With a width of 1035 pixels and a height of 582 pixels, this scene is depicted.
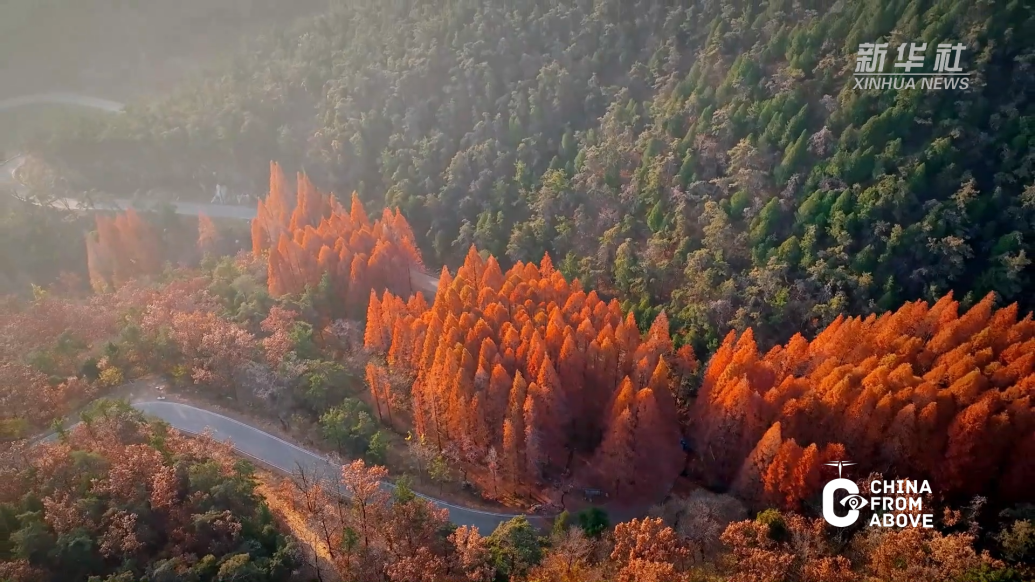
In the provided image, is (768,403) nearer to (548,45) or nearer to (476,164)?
(476,164)

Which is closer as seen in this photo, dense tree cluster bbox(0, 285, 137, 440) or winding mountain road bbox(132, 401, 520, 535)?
dense tree cluster bbox(0, 285, 137, 440)

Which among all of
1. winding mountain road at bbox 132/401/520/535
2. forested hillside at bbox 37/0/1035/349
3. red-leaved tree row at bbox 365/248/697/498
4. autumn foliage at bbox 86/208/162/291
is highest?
forested hillside at bbox 37/0/1035/349

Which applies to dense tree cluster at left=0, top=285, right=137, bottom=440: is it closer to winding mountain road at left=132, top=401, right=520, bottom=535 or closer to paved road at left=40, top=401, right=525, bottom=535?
paved road at left=40, top=401, right=525, bottom=535

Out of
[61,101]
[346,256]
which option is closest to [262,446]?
[346,256]

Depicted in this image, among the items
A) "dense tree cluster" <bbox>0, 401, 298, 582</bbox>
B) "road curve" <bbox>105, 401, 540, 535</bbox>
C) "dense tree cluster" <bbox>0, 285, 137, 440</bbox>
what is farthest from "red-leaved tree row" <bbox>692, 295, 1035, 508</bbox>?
"dense tree cluster" <bbox>0, 285, 137, 440</bbox>

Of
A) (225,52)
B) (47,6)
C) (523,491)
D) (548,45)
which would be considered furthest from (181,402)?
(47,6)

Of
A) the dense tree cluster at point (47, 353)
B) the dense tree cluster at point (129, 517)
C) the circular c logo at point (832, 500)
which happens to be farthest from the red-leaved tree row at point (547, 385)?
the dense tree cluster at point (47, 353)
